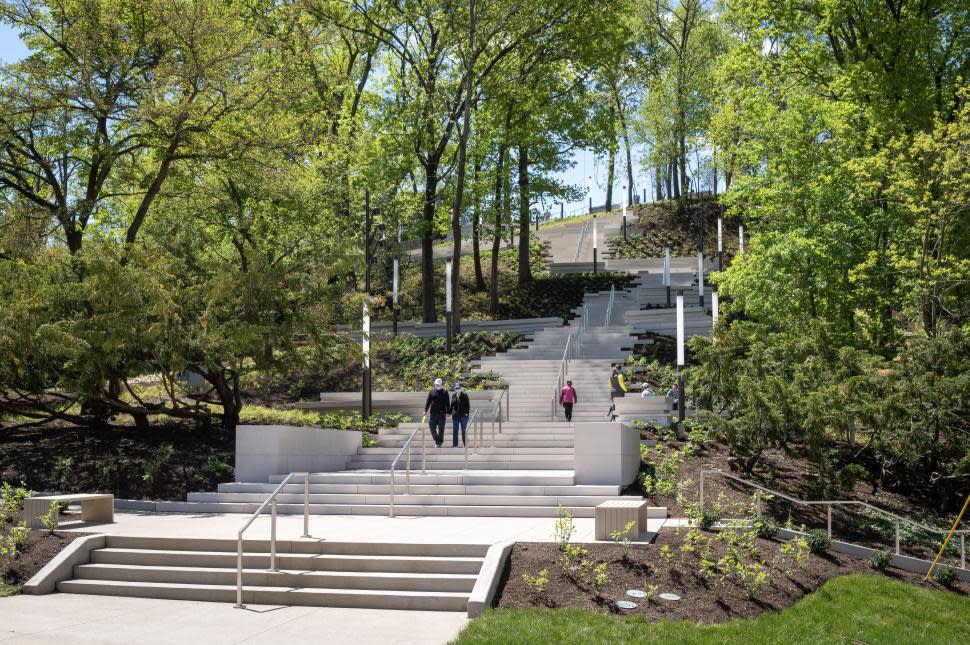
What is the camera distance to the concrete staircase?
35.5 feet

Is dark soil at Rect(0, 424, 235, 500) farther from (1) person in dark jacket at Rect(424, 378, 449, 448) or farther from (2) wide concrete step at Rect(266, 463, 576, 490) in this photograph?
(1) person in dark jacket at Rect(424, 378, 449, 448)

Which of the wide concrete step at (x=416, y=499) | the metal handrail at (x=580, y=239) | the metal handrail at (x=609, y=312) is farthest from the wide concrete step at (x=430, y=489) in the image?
the metal handrail at (x=580, y=239)

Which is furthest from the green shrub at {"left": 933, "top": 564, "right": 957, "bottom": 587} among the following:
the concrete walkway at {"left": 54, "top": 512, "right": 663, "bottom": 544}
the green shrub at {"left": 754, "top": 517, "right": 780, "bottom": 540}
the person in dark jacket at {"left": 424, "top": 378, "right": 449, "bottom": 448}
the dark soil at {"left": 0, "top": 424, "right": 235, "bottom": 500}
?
the dark soil at {"left": 0, "top": 424, "right": 235, "bottom": 500}

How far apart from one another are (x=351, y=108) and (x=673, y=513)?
2423cm

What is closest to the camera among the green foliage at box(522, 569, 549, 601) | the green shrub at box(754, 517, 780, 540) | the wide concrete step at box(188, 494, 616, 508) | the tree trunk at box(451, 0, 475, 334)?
the green foliage at box(522, 569, 549, 601)

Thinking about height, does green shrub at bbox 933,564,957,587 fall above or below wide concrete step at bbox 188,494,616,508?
below

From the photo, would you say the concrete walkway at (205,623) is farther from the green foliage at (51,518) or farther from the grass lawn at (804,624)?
the green foliage at (51,518)

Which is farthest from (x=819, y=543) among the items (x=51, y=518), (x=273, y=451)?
(x=51, y=518)

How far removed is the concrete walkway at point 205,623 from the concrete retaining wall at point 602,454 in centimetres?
689

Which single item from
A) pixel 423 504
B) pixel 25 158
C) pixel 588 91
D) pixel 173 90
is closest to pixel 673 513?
pixel 423 504

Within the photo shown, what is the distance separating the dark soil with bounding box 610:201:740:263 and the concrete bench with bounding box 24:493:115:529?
38.5m

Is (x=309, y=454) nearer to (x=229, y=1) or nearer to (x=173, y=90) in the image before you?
(x=173, y=90)

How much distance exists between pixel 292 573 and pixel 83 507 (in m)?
5.18

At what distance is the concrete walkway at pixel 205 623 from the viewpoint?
9281mm
